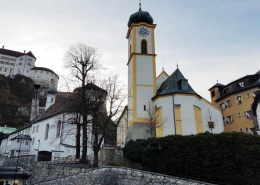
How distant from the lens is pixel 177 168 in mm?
16766

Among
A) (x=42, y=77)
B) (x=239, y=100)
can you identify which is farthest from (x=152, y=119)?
(x=42, y=77)

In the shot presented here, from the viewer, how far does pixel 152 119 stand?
2591 cm

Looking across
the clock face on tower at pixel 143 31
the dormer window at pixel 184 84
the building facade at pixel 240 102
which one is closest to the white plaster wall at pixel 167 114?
the dormer window at pixel 184 84

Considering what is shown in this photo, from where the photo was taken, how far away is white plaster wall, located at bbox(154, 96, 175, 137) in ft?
80.7

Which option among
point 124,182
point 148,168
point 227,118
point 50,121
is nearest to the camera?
point 124,182

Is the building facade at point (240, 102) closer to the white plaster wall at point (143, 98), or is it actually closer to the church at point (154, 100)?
the church at point (154, 100)

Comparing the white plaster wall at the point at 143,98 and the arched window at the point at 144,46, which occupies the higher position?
the arched window at the point at 144,46

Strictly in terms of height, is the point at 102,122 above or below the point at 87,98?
below

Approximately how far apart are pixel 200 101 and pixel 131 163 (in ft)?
37.5

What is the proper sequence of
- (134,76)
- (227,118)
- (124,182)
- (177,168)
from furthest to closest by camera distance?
(227,118) → (134,76) → (177,168) → (124,182)

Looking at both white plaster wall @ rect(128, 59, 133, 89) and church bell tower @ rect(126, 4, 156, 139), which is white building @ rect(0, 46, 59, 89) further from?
church bell tower @ rect(126, 4, 156, 139)

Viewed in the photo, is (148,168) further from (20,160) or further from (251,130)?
(251,130)

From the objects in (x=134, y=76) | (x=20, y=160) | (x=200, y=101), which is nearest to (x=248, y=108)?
(x=200, y=101)

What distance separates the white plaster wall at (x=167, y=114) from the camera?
80.7 ft
